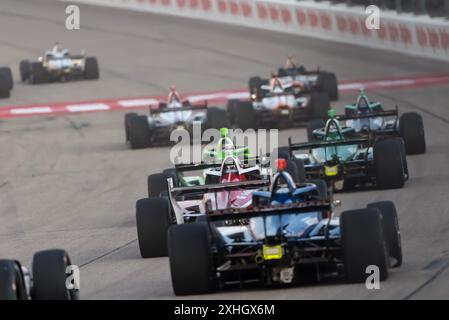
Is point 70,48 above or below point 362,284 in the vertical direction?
above

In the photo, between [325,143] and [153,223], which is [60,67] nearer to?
[325,143]

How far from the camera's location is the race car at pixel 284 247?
1478cm

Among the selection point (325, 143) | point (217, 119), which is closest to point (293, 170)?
point (325, 143)

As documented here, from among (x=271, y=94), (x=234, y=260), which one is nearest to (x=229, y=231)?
(x=234, y=260)

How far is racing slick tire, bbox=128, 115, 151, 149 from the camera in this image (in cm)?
3130

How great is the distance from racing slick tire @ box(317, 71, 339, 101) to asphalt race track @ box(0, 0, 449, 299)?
1.07 meters

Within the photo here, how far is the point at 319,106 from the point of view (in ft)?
109

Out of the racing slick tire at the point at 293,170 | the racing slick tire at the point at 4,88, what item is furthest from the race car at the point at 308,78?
the racing slick tire at the point at 293,170

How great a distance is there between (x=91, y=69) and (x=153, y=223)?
27.3m
